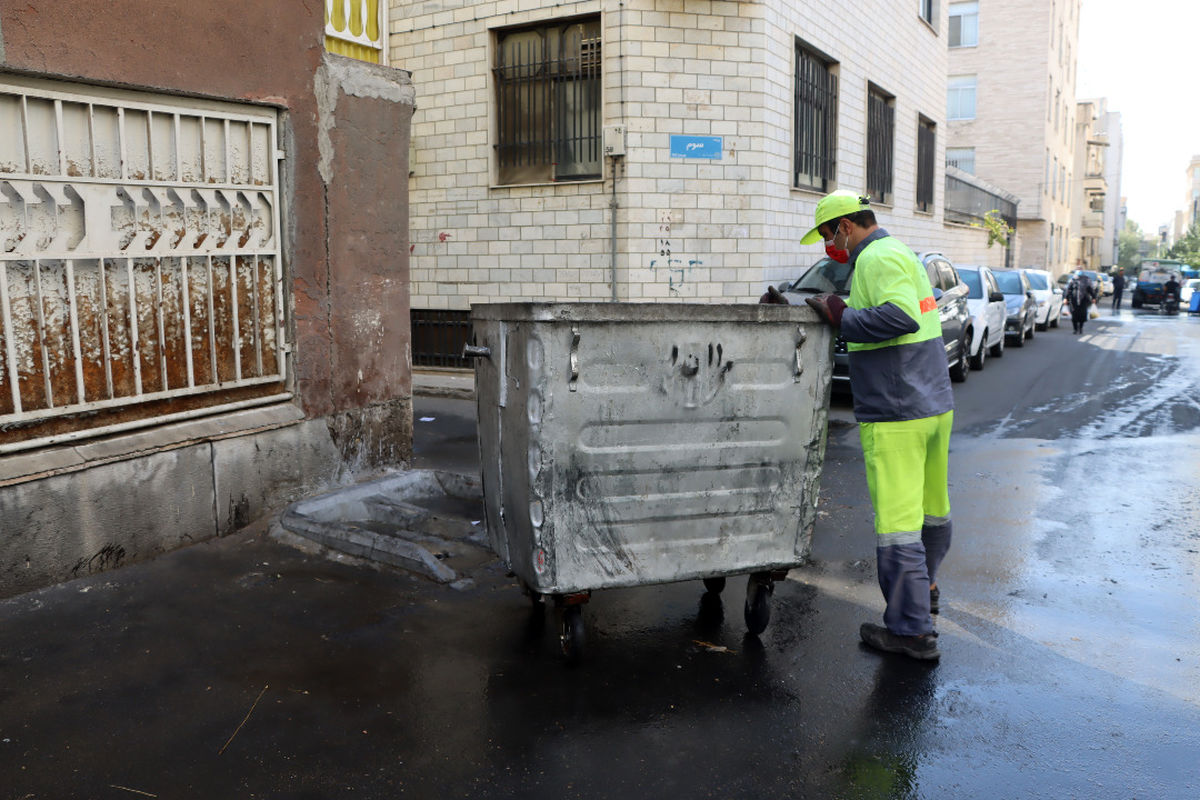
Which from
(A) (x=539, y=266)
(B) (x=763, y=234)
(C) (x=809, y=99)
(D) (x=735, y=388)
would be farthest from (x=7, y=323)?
(C) (x=809, y=99)

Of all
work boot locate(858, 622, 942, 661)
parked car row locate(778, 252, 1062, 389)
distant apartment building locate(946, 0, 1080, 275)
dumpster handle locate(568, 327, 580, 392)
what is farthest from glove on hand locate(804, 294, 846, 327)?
distant apartment building locate(946, 0, 1080, 275)

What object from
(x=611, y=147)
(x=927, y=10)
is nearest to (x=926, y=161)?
(x=927, y=10)

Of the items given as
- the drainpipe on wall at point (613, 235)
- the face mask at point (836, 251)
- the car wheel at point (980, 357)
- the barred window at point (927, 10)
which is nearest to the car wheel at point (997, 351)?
the car wheel at point (980, 357)

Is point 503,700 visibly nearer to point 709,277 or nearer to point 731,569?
point 731,569

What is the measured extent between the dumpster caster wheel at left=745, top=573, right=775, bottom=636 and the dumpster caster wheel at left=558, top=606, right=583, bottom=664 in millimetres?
822

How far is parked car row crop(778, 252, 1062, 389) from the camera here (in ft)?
38.4

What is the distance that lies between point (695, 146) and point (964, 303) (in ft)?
14.1

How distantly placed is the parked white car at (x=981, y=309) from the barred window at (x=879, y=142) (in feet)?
A: 8.16

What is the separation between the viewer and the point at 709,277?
1252 centimetres

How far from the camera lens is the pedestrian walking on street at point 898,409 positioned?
407 cm

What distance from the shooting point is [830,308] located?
405cm

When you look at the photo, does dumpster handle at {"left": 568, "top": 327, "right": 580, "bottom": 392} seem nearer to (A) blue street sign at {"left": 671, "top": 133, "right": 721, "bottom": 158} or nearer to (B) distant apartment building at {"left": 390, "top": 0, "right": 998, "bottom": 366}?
(B) distant apartment building at {"left": 390, "top": 0, "right": 998, "bottom": 366}

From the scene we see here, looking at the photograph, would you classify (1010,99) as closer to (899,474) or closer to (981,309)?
(981,309)

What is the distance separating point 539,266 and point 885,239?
9014mm
